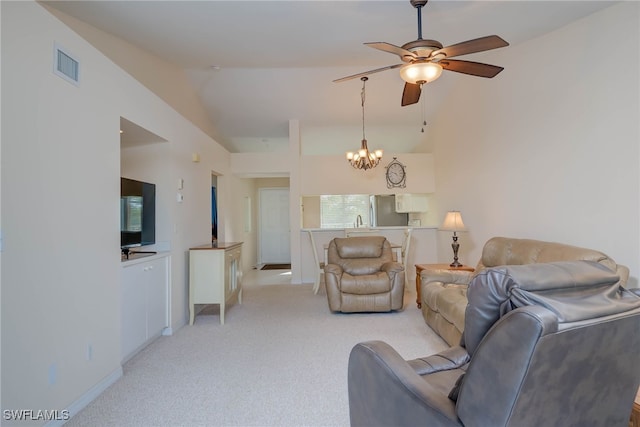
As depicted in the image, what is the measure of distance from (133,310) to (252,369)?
3.72ft

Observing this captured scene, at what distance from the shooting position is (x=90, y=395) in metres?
2.09

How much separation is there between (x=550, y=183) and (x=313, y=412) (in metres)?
2.93

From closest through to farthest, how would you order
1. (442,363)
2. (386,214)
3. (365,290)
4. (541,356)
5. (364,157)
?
(541,356) → (442,363) → (365,290) → (364,157) → (386,214)

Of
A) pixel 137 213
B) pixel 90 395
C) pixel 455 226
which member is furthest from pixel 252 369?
pixel 455 226

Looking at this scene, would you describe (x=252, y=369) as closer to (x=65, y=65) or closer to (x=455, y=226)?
(x=65, y=65)

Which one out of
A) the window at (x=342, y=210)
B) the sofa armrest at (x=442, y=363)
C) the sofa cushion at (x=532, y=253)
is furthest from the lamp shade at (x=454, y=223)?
the window at (x=342, y=210)

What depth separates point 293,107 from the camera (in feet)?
18.3

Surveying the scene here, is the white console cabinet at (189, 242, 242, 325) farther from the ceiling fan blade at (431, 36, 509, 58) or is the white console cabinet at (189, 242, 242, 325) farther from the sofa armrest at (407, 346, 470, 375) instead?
the ceiling fan blade at (431, 36, 509, 58)

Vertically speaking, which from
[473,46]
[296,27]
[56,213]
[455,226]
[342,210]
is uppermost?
[296,27]

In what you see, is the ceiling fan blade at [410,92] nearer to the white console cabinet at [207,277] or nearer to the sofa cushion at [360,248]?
the sofa cushion at [360,248]

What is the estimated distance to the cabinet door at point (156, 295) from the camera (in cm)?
296

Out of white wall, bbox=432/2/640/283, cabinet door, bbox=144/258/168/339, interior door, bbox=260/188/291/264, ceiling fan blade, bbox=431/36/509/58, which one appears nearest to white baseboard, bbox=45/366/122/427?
cabinet door, bbox=144/258/168/339

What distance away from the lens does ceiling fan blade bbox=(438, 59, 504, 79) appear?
2.50 m

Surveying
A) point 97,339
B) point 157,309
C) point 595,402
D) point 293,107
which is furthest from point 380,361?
point 293,107
